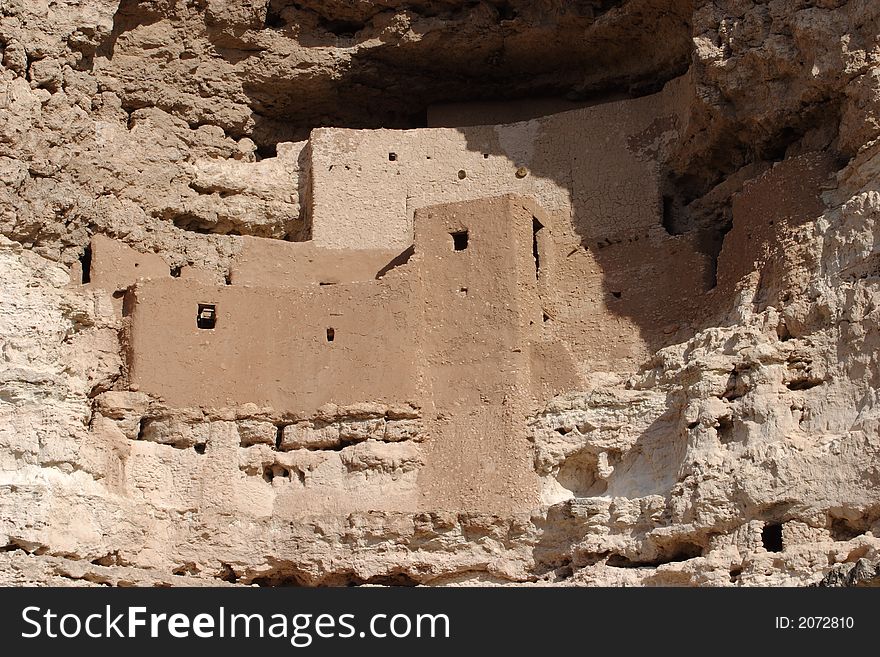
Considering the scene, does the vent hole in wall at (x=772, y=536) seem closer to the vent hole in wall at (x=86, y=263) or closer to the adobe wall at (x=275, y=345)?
the adobe wall at (x=275, y=345)

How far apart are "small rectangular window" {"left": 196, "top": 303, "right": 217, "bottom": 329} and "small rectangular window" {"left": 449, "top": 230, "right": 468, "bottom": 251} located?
2787 mm

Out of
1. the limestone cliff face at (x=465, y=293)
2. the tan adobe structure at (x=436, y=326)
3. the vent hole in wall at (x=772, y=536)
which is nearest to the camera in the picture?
the vent hole in wall at (x=772, y=536)

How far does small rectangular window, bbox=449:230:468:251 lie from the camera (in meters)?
22.4

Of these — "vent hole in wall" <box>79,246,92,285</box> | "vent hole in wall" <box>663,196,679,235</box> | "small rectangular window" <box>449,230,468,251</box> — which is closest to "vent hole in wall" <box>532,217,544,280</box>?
"small rectangular window" <box>449,230,468,251</box>

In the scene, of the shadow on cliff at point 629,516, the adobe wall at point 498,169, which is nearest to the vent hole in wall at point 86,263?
the adobe wall at point 498,169

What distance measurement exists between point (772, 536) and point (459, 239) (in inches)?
208

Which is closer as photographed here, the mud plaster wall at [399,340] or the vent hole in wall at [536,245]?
the mud plaster wall at [399,340]

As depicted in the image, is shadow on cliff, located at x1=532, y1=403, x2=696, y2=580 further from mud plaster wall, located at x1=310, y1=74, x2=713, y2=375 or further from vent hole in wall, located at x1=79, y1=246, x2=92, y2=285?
vent hole in wall, located at x1=79, y1=246, x2=92, y2=285

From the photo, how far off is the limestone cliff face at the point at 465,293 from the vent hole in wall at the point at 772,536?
2cm

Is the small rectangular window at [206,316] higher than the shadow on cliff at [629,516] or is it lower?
higher

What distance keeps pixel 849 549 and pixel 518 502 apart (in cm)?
374

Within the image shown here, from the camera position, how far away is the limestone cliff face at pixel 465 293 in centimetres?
1994

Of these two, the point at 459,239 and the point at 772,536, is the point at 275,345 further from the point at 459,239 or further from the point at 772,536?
the point at 772,536

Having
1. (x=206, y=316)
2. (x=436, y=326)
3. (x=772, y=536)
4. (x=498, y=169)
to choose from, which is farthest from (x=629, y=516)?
(x=498, y=169)
